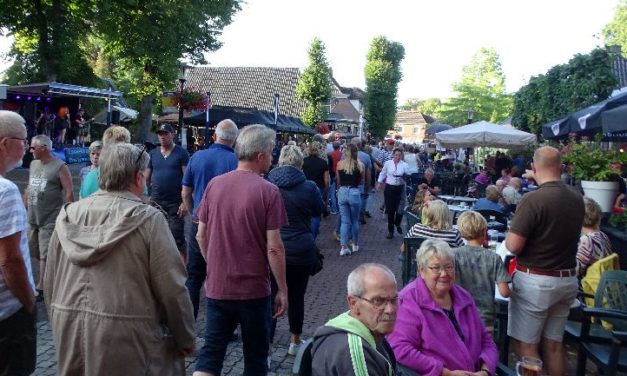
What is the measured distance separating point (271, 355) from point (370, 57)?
60.7 m

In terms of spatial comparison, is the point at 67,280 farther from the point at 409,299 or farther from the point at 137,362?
the point at 409,299

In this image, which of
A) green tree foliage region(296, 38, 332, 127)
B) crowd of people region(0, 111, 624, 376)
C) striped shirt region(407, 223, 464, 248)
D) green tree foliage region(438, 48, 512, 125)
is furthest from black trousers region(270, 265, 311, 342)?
green tree foliage region(438, 48, 512, 125)

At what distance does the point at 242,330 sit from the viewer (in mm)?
3367

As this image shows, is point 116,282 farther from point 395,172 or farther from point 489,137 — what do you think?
point 489,137

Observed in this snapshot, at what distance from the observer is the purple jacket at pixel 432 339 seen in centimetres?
298

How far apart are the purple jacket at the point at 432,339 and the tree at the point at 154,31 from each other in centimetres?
1971

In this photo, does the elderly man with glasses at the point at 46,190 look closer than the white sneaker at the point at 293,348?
No

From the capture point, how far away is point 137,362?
92.0 inches

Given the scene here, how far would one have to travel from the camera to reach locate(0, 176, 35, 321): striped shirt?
100 inches

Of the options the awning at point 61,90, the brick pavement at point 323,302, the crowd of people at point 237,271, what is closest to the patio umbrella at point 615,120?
the crowd of people at point 237,271

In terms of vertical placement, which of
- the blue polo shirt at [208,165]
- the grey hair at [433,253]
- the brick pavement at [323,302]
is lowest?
the brick pavement at [323,302]

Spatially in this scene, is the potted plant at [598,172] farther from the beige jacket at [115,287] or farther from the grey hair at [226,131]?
the beige jacket at [115,287]

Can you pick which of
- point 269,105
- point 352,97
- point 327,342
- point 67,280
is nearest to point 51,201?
point 67,280

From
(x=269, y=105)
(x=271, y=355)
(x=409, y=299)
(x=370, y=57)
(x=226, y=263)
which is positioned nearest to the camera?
(x=409, y=299)
